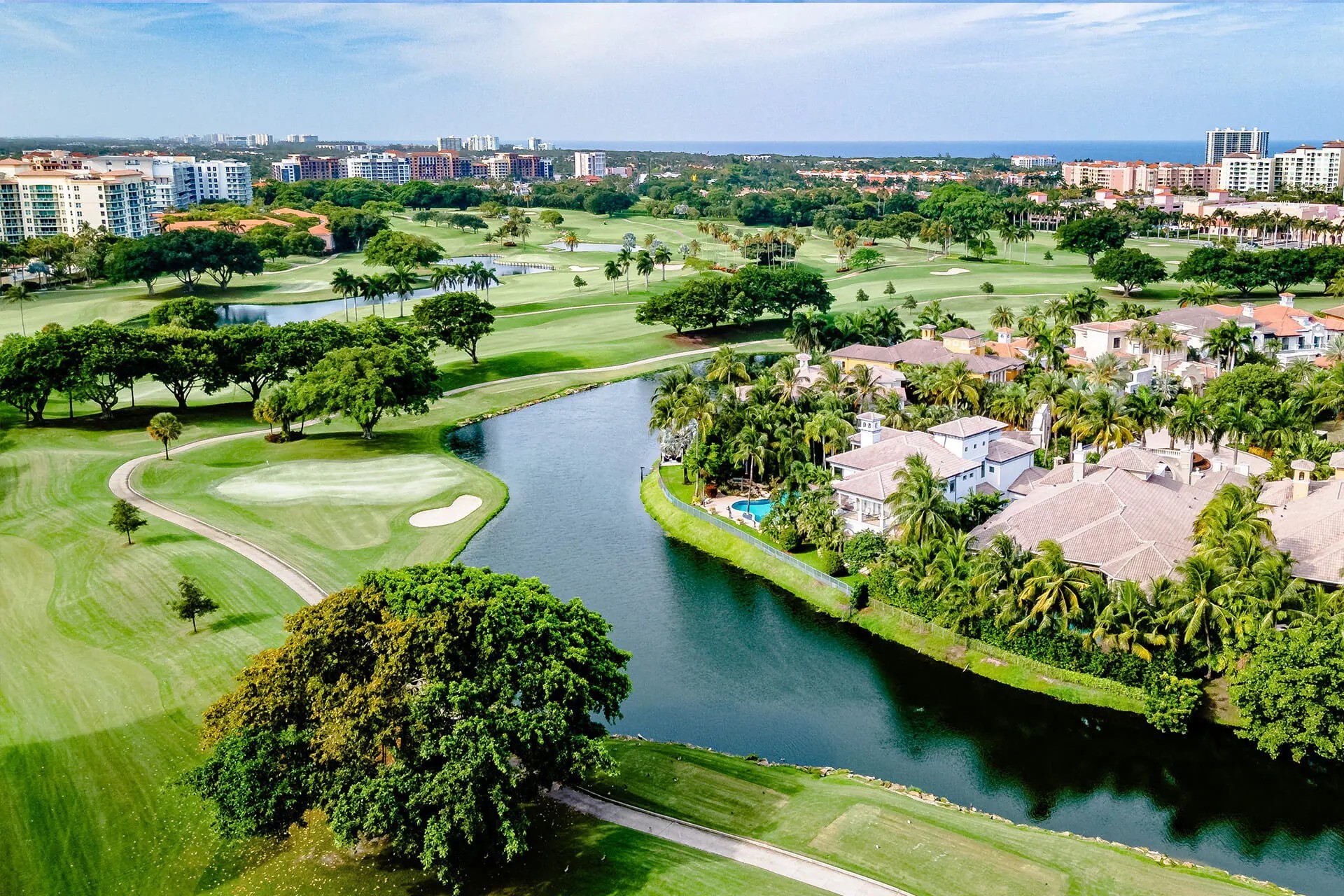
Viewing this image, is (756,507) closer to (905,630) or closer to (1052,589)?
(905,630)

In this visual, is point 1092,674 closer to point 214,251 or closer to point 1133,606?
point 1133,606

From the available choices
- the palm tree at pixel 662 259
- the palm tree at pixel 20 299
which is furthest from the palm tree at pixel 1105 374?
the palm tree at pixel 20 299

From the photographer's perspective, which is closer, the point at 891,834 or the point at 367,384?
the point at 891,834

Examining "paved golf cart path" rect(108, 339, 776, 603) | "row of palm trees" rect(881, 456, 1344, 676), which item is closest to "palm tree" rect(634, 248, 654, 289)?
"paved golf cart path" rect(108, 339, 776, 603)

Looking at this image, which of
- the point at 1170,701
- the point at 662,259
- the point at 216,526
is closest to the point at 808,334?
the point at 216,526

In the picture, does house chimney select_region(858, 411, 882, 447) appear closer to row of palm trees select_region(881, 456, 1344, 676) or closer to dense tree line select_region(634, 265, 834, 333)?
row of palm trees select_region(881, 456, 1344, 676)

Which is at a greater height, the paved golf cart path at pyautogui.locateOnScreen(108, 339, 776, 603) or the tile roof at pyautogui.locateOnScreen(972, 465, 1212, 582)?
the tile roof at pyautogui.locateOnScreen(972, 465, 1212, 582)
